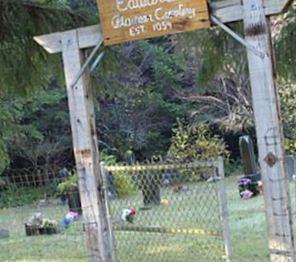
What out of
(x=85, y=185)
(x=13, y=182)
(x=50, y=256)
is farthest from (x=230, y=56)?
(x=13, y=182)

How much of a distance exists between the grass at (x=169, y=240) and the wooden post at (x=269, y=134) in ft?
6.05

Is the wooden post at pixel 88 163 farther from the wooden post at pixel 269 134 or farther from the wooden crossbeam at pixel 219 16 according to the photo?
the wooden post at pixel 269 134

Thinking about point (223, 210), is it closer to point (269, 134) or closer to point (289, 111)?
point (269, 134)

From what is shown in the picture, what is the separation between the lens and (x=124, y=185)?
11.3 m

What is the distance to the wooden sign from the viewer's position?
370 cm

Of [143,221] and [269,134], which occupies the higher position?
[269,134]

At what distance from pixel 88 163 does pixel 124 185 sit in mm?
7220

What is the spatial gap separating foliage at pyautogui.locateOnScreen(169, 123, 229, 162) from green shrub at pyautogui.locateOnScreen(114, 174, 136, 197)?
341 cm

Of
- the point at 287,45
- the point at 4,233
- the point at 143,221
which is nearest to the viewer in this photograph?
the point at 287,45

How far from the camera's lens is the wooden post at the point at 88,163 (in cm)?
415

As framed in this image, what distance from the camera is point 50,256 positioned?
6.86 m

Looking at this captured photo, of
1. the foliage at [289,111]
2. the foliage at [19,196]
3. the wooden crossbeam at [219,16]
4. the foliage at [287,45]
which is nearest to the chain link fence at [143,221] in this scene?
the foliage at [19,196]

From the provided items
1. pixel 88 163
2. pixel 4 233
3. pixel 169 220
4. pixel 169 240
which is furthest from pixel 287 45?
pixel 4 233

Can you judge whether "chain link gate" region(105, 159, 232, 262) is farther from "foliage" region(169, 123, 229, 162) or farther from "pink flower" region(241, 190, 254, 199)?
"foliage" region(169, 123, 229, 162)
